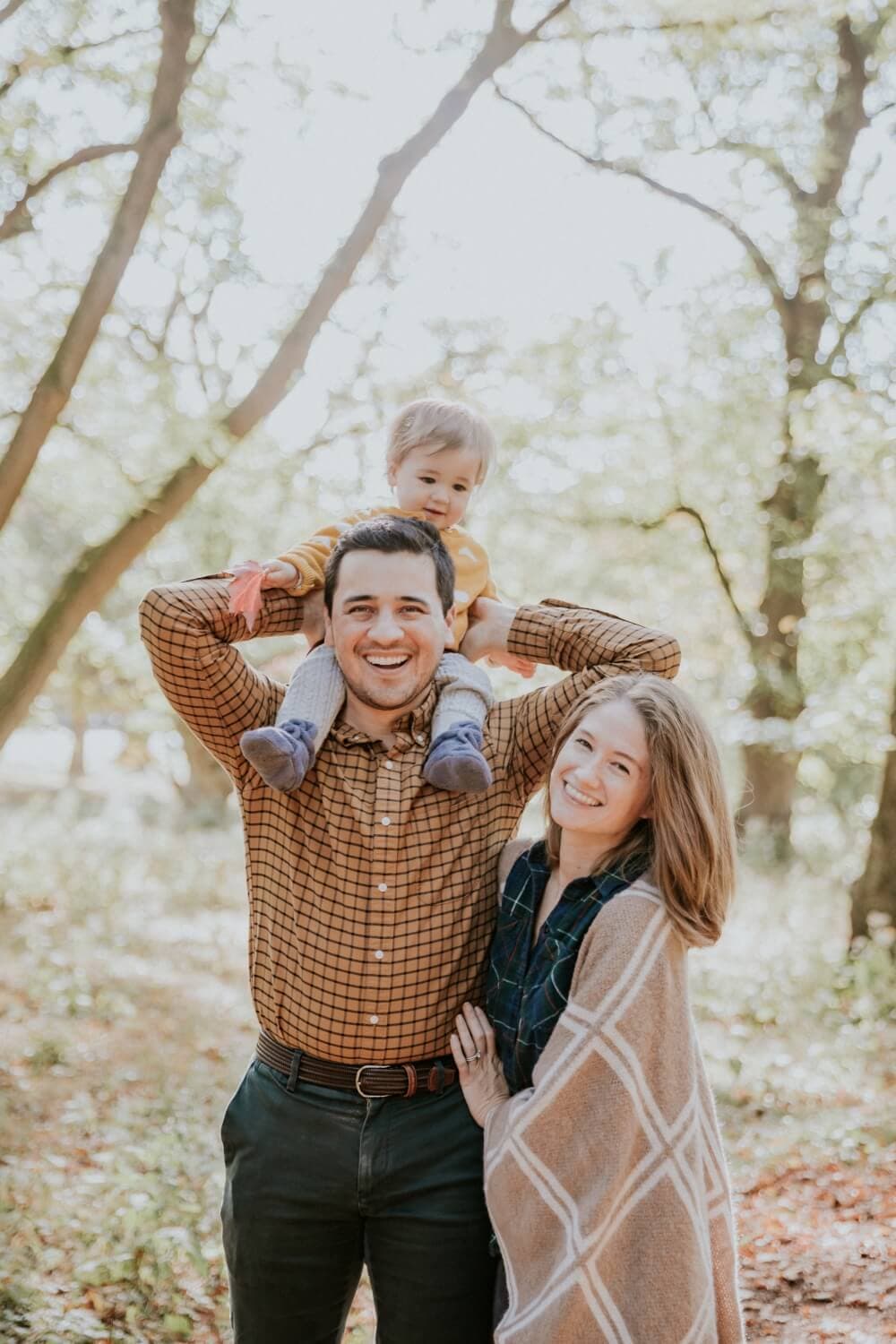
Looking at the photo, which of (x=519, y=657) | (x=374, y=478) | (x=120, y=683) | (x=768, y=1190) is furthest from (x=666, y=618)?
(x=519, y=657)

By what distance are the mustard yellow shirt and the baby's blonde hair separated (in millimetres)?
210

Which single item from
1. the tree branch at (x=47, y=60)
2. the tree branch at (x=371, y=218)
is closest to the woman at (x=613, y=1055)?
the tree branch at (x=371, y=218)

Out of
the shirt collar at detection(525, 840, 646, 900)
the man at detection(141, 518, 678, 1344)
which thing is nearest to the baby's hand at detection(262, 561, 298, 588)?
the man at detection(141, 518, 678, 1344)

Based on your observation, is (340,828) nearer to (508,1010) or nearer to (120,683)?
(508,1010)

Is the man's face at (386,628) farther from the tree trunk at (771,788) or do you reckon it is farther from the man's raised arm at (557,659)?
the tree trunk at (771,788)

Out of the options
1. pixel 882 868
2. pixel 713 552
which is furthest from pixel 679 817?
pixel 713 552

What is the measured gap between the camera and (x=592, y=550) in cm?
1662

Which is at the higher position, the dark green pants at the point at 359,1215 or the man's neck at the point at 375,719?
the man's neck at the point at 375,719

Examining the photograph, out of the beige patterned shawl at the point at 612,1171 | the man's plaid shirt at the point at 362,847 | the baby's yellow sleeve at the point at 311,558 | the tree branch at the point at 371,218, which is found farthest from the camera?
the tree branch at the point at 371,218

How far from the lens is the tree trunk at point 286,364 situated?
5742mm

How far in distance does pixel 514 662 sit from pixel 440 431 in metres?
0.74

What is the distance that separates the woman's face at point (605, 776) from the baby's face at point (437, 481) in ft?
3.63

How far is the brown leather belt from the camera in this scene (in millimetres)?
2416

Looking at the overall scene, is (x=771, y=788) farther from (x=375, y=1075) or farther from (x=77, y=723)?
(x=77, y=723)
